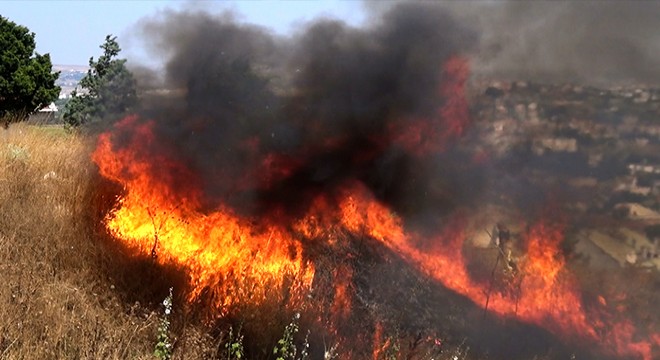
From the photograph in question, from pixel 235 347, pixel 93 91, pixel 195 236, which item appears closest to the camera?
pixel 235 347

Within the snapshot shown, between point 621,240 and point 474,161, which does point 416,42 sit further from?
point 621,240

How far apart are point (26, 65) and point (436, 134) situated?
84.8ft

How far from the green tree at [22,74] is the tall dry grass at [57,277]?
19774 mm

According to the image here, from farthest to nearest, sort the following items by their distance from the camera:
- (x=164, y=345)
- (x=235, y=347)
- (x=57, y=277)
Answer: (x=57, y=277) → (x=235, y=347) → (x=164, y=345)

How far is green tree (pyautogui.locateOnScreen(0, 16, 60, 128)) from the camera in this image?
25.6m

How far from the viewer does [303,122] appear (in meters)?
7.21

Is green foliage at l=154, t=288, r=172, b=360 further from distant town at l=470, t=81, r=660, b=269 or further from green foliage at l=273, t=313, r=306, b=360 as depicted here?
distant town at l=470, t=81, r=660, b=269

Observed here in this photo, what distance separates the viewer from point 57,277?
5.64m

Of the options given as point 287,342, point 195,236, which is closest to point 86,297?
point 195,236

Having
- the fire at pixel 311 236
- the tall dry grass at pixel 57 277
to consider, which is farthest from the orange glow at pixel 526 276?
the tall dry grass at pixel 57 277

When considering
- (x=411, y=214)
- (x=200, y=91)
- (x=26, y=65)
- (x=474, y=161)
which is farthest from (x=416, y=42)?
(x=26, y=65)

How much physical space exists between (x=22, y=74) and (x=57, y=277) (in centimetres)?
2399

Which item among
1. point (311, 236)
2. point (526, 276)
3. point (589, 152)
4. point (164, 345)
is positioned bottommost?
point (526, 276)

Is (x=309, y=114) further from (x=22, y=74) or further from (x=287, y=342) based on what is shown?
(x=22, y=74)
